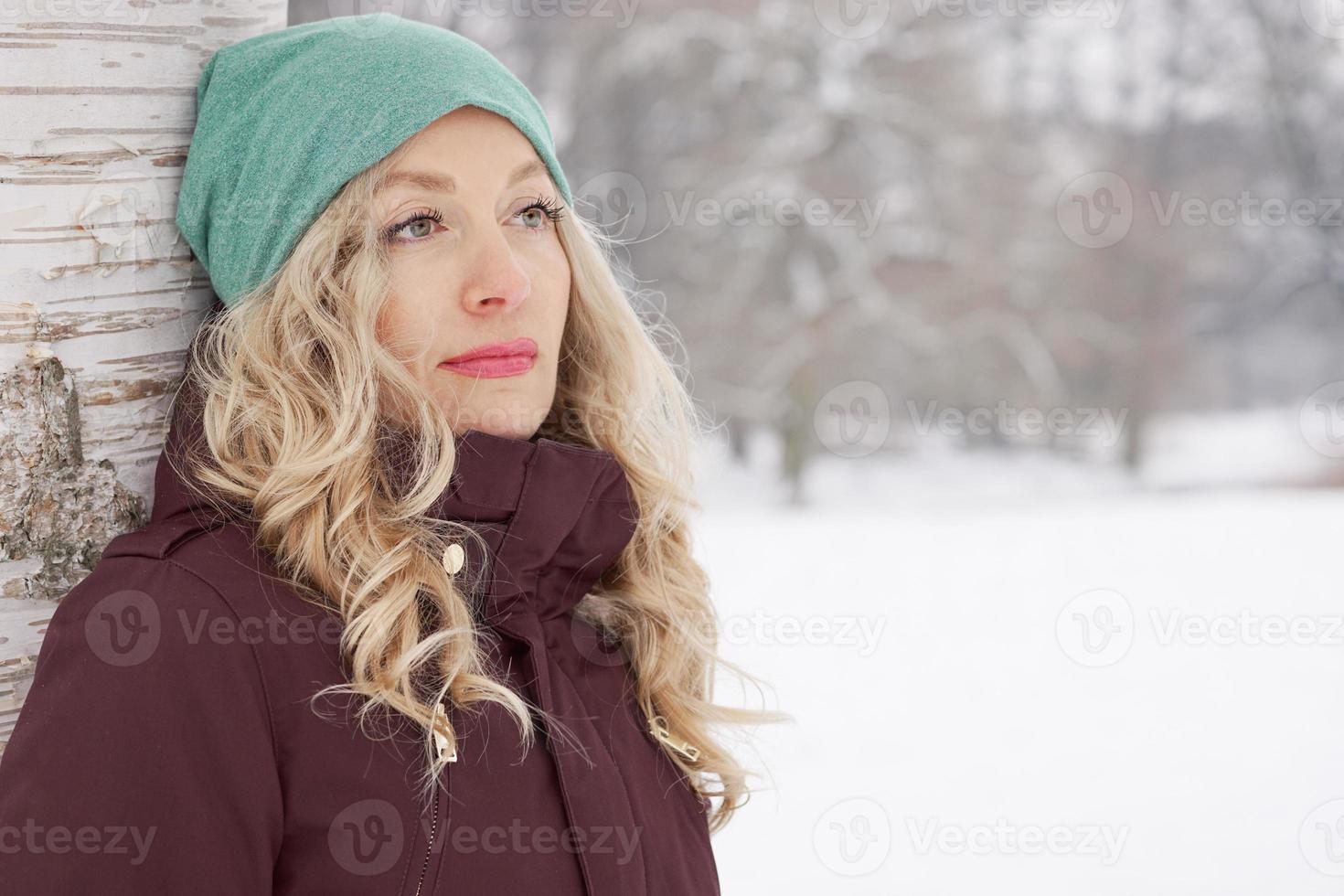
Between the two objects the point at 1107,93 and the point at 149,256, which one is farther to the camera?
the point at 1107,93

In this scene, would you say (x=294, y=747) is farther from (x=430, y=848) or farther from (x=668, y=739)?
(x=668, y=739)

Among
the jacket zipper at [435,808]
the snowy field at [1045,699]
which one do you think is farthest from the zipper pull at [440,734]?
the snowy field at [1045,699]

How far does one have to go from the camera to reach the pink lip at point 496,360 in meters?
1.64

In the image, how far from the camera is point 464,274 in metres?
1.63

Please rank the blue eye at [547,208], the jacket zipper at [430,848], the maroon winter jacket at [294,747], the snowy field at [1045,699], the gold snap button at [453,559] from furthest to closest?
the snowy field at [1045,699] < the blue eye at [547,208] < the gold snap button at [453,559] < the jacket zipper at [430,848] < the maroon winter jacket at [294,747]

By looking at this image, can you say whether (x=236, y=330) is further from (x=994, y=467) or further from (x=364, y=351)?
(x=994, y=467)

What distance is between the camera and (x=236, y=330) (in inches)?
61.9

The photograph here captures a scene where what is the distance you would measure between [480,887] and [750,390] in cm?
913

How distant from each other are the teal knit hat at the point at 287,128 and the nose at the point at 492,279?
182 millimetres

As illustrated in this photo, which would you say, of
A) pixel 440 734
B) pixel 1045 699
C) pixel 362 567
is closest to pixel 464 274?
pixel 362 567

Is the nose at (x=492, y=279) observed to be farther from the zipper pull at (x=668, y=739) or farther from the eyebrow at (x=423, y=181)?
the zipper pull at (x=668, y=739)

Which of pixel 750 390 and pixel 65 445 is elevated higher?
pixel 65 445

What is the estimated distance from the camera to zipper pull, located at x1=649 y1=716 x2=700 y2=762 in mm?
1838

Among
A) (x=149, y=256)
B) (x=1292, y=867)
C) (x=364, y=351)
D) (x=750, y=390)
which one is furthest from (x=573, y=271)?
(x=750, y=390)
